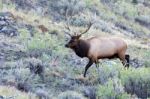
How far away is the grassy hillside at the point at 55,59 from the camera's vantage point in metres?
12.4

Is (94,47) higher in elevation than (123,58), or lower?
higher

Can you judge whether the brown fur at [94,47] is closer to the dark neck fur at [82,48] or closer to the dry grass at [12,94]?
the dark neck fur at [82,48]

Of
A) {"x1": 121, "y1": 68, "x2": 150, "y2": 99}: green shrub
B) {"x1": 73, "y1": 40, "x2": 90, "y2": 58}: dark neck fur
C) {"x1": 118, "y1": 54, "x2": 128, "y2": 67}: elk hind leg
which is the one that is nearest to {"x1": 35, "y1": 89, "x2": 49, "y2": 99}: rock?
{"x1": 121, "y1": 68, "x2": 150, "y2": 99}: green shrub

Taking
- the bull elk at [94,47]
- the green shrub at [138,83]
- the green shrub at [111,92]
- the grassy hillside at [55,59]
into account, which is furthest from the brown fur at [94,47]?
the green shrub at [111,92]

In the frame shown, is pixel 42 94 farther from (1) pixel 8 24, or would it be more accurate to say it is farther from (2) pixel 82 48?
(1) pixel 8 24

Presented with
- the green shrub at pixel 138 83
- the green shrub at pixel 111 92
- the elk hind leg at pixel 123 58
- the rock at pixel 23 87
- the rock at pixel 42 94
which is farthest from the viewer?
the elk hind leg at pixel 123 58

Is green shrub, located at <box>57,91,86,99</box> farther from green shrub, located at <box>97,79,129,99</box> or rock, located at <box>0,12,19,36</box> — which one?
rock, located at <box>0,12,19,36</box>

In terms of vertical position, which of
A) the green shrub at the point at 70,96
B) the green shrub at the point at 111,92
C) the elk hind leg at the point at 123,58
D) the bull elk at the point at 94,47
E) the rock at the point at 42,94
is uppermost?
the green shrub at the point at 111,92

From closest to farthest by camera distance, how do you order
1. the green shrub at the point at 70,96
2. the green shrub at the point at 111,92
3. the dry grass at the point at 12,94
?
the dry grass at the point at 12,94
the green shrub at the point at 111,92
the green shrub at the point at 70,96

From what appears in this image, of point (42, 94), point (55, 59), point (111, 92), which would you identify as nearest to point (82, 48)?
point (55, 59)

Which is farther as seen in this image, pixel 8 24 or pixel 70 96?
pixel 8 24

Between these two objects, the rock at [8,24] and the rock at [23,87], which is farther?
the rock at [8,24]

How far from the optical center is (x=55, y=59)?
1573 cm

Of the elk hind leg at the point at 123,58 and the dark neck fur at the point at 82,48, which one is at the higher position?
the dark neck fur at the point at 82,48
